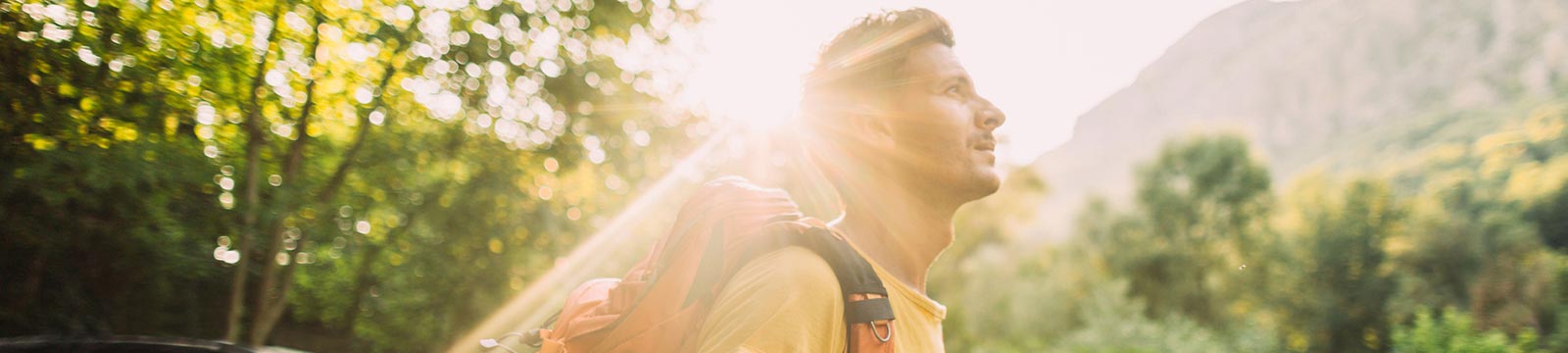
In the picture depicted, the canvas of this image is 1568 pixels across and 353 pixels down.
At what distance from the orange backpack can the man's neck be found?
142 mm

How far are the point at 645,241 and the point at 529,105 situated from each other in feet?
12.5

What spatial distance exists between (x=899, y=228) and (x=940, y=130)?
236mm

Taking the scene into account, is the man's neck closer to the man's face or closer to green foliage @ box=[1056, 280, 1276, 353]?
the man's face

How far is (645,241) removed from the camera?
15.0 m

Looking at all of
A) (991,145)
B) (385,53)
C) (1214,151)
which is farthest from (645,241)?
(1214,151)

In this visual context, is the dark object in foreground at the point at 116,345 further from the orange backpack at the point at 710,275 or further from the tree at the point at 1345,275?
the tree at the point at 1345,275

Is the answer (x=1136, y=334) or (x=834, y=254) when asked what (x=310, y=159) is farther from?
(x=1136, y=334)

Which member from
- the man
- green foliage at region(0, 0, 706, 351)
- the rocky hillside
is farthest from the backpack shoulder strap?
the rocky hillside

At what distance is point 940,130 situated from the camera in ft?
5.19

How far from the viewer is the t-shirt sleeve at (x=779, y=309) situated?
45.3 inches

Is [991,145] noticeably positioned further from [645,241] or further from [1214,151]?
[1214,151]

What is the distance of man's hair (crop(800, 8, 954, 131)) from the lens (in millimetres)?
1640

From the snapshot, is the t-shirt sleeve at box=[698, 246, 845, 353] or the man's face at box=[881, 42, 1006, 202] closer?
the t-shirt sleeve at box=[698, 246, 845, 353]

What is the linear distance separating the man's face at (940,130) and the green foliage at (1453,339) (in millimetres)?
13165
